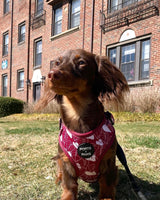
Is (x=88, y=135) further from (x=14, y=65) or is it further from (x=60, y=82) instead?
(x=14, y=65)

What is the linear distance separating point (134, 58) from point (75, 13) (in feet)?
15.8

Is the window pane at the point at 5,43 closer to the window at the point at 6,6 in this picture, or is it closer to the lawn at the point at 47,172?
the window at the point at 6,6

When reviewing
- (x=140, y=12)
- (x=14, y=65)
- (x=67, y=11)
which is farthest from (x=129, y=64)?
(x=14, y=65)

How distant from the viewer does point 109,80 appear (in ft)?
6.32

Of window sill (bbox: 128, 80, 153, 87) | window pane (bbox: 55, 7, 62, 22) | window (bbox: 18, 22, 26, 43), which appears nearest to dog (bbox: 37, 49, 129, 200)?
window sill (bbox: 128, 80, 153, 87)

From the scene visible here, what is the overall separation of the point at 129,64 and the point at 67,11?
17.3 feet

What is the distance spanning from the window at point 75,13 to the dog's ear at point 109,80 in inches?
422

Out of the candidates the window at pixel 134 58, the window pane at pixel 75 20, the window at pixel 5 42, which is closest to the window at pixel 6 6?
the window at pixel 5 42

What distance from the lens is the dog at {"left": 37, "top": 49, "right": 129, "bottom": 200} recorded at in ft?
5.60

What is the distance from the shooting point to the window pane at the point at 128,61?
31.3 feet

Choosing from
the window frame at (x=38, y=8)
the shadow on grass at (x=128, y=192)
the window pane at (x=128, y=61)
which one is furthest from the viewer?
the window frame at (x=38, y=8)

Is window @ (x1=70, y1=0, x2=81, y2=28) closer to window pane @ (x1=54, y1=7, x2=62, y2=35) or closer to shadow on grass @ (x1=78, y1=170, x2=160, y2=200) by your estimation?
window pane @ (x1=54, y1=7, x2=62, y2=35)

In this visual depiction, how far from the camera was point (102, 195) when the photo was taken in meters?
1.77

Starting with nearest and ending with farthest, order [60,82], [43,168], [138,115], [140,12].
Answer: [60,82]
[43,168]
[138,115]
[140,12]
